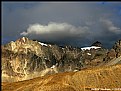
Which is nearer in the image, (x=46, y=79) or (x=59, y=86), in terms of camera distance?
(x=59, y=86)

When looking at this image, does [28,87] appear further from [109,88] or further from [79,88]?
[109,88]

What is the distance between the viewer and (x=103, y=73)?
9325 centimetres

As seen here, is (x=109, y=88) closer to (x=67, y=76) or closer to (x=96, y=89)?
(x=96, y=89)

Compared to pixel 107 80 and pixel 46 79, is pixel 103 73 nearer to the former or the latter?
pixel 107 80

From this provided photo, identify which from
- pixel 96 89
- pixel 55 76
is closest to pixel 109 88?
pixel 96 89

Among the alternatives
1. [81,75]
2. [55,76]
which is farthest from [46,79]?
[81,75]

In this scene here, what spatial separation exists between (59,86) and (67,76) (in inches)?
269

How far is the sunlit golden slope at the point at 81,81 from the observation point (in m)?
86.2

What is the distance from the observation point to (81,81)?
296 ft

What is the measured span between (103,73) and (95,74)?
2.59 m

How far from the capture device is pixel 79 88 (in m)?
86.4

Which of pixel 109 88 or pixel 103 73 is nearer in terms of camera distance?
pixel 109 88

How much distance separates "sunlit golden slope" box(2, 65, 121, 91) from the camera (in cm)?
8619

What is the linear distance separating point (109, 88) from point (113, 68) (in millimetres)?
9693
